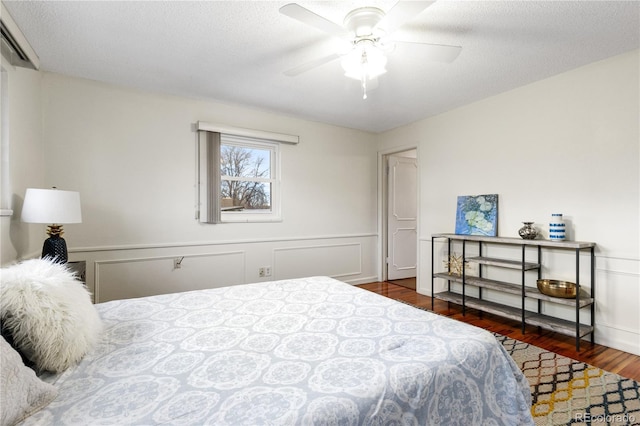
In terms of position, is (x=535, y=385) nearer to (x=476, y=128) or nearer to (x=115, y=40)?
(x=476, y=128)

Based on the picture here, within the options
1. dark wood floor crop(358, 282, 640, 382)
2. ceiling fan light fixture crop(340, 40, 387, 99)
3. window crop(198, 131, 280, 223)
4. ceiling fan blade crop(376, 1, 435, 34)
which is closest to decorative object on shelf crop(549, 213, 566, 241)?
dark wood floor crop(358, 282, 640, 382)

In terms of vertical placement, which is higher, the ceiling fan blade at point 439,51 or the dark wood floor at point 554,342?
the ceiling fan blade at point 439,51

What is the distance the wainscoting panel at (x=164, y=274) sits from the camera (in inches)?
118

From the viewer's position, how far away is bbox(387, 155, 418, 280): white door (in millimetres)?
4871

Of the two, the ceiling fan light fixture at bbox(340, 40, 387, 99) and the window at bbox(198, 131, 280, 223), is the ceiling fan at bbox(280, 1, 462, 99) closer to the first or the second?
the ceiling fan light fixture at bbox(340, 40, 387, 99)

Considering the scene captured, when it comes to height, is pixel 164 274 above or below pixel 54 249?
below

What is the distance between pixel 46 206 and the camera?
6.79 ft

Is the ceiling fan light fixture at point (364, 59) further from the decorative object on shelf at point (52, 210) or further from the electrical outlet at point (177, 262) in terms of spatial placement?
the electrical outlet at point (177, 262)

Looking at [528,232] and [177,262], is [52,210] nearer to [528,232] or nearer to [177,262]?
[177,262]

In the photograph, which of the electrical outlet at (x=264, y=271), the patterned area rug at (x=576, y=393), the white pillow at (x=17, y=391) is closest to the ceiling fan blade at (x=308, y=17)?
the white pillow at (x=17, y=391)

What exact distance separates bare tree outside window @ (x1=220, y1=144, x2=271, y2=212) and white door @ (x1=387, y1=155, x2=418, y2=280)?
2.02m

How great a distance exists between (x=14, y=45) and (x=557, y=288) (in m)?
4.43

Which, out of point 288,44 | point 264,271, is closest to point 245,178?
point 264,271

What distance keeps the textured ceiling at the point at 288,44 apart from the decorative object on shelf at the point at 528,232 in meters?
1.39
